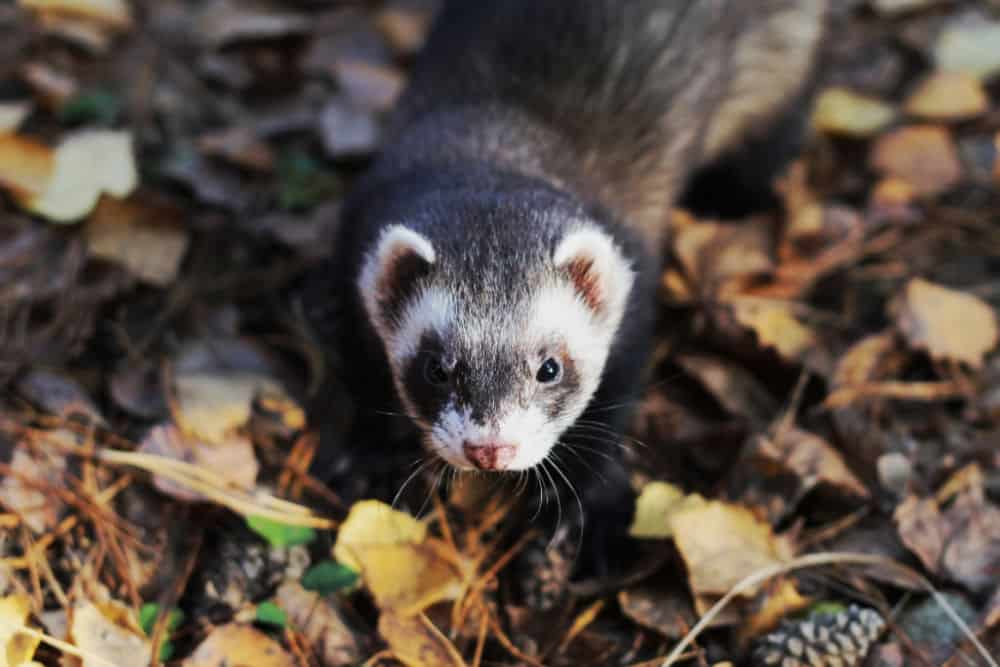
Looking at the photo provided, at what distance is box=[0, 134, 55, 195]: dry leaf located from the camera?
101 inches

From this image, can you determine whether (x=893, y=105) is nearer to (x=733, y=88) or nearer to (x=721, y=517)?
(x=733, y=88)

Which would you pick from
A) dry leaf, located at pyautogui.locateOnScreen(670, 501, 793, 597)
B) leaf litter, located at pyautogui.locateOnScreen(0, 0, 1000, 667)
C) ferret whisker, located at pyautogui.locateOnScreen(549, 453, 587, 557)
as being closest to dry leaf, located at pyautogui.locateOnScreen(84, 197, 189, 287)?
leaf litter, located at pyautogui.locateOnScreen(0, 0, 1000, 667)

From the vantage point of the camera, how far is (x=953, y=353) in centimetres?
243

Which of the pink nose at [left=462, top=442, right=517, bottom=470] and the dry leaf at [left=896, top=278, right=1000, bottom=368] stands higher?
the dry leaf at [left=896, top=278, right=1000, bottom=368]

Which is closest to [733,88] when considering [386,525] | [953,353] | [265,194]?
[953,353]

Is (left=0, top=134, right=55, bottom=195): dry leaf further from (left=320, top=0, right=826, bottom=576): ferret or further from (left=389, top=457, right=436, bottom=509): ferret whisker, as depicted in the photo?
(left=389, top=457, right=436, bottom=509): ferret whisker

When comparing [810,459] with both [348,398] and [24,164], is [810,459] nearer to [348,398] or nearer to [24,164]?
[348,398]

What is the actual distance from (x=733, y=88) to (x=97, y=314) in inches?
68.0

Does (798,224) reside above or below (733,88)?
below

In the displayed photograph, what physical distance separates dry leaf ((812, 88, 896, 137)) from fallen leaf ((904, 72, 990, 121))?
7 cm

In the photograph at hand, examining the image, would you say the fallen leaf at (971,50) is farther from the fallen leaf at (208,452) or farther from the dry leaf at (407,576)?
the fallen leaf at (208,452)

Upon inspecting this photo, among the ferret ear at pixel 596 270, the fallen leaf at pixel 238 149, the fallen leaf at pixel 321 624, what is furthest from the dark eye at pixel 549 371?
the fallen leaf at pixel 238 149

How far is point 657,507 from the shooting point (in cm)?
213

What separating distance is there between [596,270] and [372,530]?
660 millimetres
